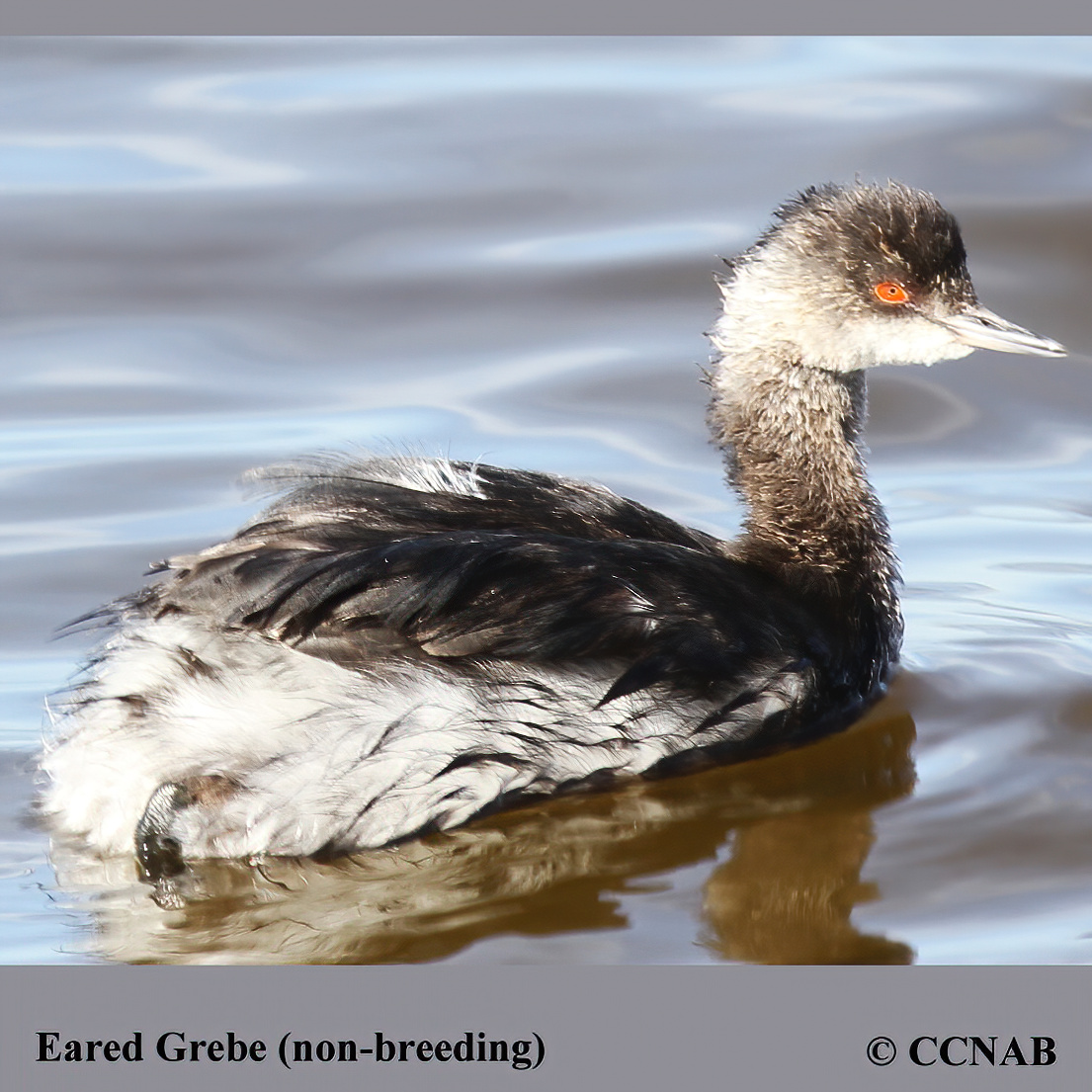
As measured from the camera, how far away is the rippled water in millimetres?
4254

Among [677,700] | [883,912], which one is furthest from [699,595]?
[883,912]

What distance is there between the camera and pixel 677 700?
4.58 metres

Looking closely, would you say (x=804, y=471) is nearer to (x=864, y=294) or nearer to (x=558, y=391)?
(x=864, y=294)

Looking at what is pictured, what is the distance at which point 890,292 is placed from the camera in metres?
5.25

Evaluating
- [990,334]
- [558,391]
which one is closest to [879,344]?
[990,334]

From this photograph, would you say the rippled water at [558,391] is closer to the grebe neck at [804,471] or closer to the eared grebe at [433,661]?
the eared grebe at [433,661]

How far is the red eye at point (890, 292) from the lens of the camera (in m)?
5.24

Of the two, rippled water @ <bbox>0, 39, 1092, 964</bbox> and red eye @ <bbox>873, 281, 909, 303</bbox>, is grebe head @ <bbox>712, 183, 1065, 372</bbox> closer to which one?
red eye @ <bbox>873, 281, 909, 303</bbox>

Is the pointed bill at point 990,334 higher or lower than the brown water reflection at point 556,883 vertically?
higher

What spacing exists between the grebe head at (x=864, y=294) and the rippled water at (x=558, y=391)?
89cm

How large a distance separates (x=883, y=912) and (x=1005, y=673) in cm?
128

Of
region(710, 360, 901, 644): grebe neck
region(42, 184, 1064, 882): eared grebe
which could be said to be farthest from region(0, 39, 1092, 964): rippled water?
region(710, 360, 901, 644): grebe neck

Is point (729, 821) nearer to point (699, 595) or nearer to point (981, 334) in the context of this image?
point (699, 595)

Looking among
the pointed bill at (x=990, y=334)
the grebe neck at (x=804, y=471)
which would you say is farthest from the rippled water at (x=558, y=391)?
the pointed bill at (x=990, y=334)
